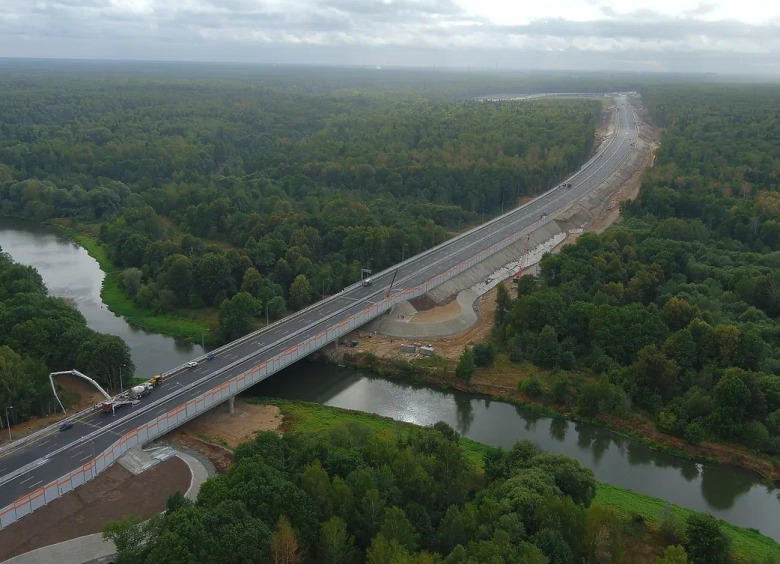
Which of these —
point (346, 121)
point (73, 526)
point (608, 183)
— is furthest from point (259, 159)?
point (73, 526)

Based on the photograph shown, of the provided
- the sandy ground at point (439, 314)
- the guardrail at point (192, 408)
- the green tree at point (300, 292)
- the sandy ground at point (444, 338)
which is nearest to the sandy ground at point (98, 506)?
the guardrail at point (192, 408)

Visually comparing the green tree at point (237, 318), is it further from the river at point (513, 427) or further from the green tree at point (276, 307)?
the river at point (513, 427)

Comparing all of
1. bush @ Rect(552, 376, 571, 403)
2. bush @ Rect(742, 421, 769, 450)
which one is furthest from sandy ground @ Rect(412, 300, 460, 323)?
bush @ Rect(742, 421, 769, 450)

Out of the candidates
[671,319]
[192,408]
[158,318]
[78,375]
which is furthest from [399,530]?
[158,318]

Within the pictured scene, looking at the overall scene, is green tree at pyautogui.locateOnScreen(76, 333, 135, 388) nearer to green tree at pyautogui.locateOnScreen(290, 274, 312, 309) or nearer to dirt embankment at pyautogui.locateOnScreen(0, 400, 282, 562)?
dirt embankment at pyautogui.locateOnScreen(0, 400, 282, 562)

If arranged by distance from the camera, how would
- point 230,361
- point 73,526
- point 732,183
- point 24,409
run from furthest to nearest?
point 732,183, point 230,361, point 24,409, point 73,526

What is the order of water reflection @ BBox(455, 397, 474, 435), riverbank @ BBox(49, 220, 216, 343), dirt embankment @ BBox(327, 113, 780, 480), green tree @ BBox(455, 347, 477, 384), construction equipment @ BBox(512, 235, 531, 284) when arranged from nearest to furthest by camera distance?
dirt embankment @ BBox(327, 113, 780, 480) → water reflection @ BBox(455, 397, 474, 435) → green tree @ BBox(455, 347, 477, 384) → riverbank @ BBox(49, 220, 216, 343) → construction equipment @ BBox(512, 235, 531, 284)

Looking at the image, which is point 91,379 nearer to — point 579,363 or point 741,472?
point 579,363
